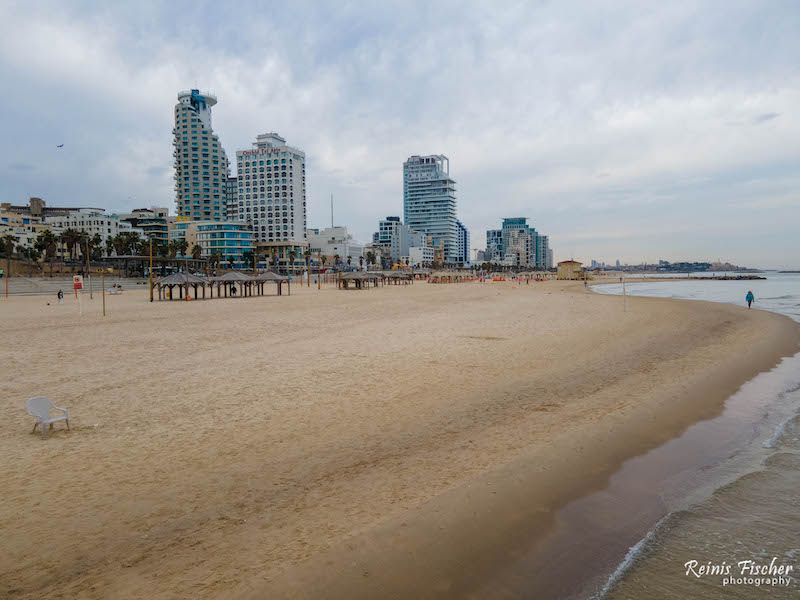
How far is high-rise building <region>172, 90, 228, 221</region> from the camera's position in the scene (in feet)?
435

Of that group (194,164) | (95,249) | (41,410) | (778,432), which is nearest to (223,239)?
(95,249)

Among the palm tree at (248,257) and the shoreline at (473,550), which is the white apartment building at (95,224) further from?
the shoreline at (473,550)

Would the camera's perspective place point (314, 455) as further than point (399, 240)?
No

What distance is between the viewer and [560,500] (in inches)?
190

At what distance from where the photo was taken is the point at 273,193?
126m

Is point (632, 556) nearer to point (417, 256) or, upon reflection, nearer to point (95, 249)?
point (95, 249)

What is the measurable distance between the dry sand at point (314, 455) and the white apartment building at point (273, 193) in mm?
115914

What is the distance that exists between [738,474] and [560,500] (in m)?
2.66

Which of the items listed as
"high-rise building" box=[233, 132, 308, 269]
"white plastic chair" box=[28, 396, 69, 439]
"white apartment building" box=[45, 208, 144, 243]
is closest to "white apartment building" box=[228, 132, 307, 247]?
"high-rise building" box=[233, 132, 308, 269]

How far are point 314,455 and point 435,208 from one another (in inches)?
7585

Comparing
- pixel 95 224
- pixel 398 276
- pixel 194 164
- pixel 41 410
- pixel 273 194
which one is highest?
pixel 194 164

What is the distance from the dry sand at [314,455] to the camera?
369cm

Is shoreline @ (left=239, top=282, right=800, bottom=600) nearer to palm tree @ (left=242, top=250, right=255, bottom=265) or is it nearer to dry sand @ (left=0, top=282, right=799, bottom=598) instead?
dry sand @ (left=0, top=282, right=799, bottom=598)

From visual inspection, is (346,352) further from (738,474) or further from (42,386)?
(738,474)
